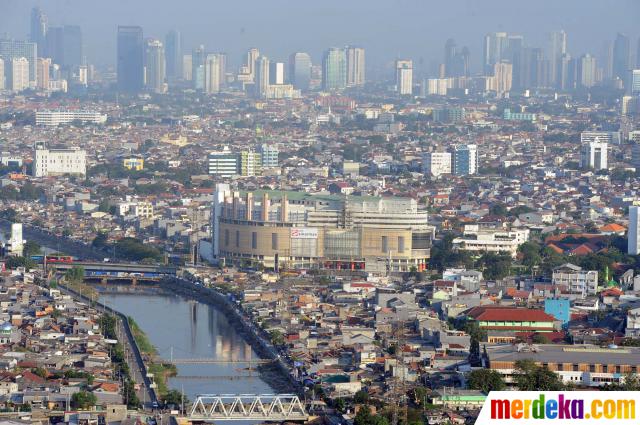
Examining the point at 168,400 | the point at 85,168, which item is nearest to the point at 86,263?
the point at 168,400

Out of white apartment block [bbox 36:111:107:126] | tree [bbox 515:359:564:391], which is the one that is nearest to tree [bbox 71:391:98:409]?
tree [bbox 515:359:564:391]

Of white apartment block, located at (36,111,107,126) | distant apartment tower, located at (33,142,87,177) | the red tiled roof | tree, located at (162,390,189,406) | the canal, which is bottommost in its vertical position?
the canal

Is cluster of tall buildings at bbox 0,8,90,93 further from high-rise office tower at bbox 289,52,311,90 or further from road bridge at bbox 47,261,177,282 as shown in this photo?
road bridge at bbox 47,261,177,282

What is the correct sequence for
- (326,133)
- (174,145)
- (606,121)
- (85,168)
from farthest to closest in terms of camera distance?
1. (606,121)
2. (326,133)
3. (174,145)
4. (85,168)

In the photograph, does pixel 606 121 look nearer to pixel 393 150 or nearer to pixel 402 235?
pixel 393 150

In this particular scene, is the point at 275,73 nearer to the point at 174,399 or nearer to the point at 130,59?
the point at 130,59

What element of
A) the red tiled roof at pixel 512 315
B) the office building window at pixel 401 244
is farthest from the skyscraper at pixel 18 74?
the red tiled roof at pixel 512 315

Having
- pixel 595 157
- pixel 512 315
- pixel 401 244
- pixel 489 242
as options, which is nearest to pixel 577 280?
pixel 401 244
